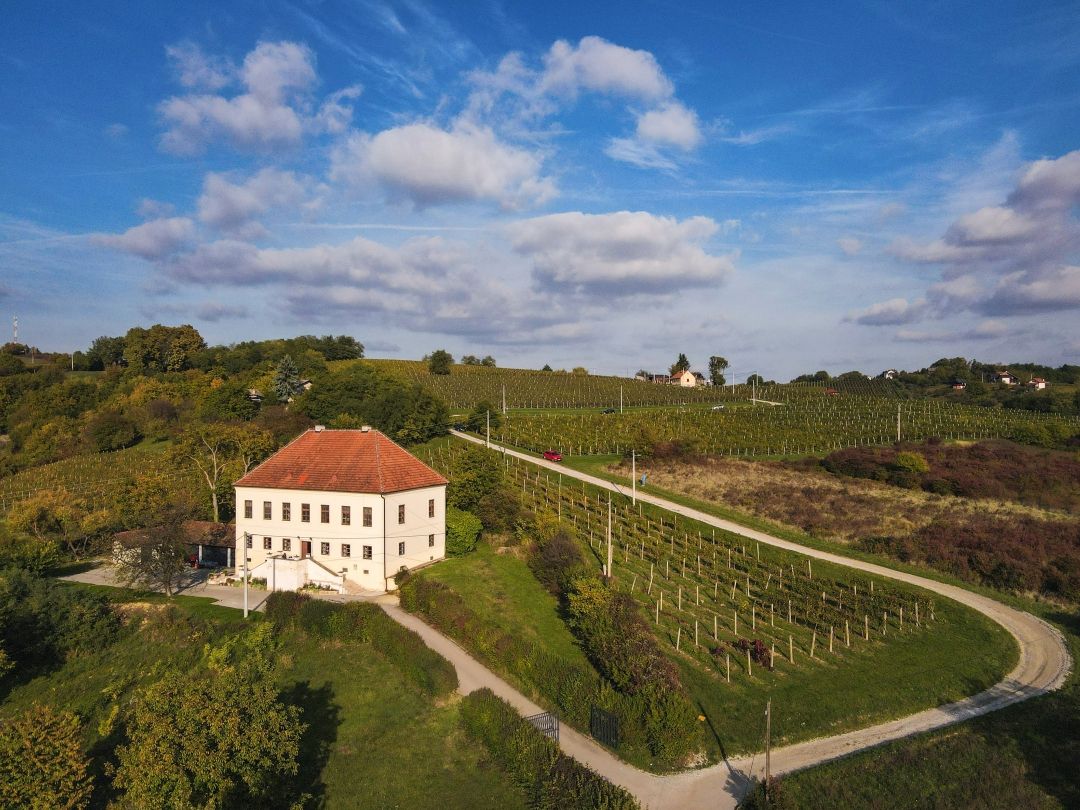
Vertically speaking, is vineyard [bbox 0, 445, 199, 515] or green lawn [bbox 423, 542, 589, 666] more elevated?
vineyard [bbox 0, 445, 199, 515]

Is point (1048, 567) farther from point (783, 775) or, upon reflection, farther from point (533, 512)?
point (533, 512)

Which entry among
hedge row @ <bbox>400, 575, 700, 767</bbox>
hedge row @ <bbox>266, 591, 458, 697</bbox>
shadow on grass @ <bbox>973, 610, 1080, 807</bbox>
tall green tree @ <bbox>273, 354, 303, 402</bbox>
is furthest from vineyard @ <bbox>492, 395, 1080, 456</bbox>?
shadow on grass @ <bbox>973, 610, 1080, 807</bbox>

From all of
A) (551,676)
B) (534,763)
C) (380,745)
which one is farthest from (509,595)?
(534,763)

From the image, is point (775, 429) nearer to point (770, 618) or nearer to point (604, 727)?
point (770, 618)

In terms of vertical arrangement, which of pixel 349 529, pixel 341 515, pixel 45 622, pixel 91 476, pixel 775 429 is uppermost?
pixel 775 429

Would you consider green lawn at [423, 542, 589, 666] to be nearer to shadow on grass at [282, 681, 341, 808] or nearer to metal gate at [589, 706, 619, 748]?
metal gate at [589, 706, 619, 748]

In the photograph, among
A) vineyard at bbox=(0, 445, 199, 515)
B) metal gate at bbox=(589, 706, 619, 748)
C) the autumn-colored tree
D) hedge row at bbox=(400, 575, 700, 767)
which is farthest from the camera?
vineyard at bbox=(0, 445, 199, 515)
